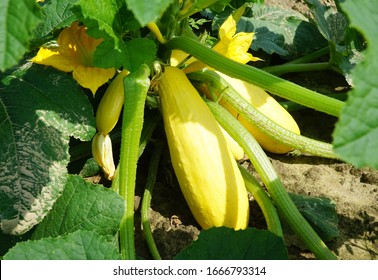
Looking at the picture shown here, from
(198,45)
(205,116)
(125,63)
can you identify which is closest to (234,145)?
(205,116)

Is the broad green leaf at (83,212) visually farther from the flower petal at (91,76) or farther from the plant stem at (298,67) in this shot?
the plant stem at (298,67)

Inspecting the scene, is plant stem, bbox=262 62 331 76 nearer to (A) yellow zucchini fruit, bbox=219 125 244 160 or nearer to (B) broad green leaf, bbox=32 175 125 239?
(A) yellow zucchini fruit, bbox=219 125 244 160

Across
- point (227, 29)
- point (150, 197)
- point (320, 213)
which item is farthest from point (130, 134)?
point (320, 213)

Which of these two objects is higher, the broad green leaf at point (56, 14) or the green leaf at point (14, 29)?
Answer: the green leaf at point (14, 29)

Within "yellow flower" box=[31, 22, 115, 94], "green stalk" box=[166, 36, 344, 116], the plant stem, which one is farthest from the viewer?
the plant stem

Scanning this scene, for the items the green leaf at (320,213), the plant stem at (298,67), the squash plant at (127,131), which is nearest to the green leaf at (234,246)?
the squash plant at (127,131)

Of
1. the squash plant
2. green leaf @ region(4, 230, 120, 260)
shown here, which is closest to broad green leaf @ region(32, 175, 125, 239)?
the squash plant

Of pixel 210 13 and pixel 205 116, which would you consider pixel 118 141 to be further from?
pixel 210 13
